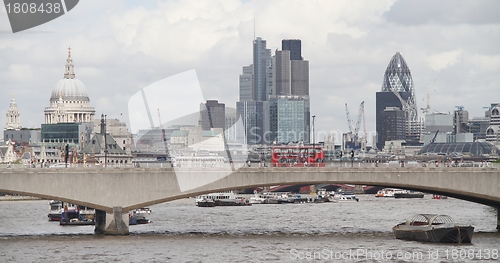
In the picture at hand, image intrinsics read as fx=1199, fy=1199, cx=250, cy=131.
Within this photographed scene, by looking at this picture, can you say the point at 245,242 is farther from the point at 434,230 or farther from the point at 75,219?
the point at 75,219

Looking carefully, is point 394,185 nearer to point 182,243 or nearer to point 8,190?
point 182,243

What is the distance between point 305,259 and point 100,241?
66.7 feet

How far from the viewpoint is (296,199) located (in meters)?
192

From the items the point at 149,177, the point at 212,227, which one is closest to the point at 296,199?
the point at 212,227

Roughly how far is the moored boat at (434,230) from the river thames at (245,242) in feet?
4.02

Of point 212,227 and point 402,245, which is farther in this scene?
point 212,227

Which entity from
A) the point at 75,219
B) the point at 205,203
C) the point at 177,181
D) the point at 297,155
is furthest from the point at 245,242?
the point at 205,203

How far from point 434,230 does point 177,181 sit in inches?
891

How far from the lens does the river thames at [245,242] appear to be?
273 feet

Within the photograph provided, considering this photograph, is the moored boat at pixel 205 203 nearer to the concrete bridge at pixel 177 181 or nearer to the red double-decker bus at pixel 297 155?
the red double-decker bus at pixel 297 155

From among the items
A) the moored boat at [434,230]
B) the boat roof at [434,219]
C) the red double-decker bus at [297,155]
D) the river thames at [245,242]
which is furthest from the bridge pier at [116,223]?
the red double-decker bus at [297,155]

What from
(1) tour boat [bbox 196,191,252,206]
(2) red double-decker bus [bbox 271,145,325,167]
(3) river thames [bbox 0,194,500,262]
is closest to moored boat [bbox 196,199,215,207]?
(1) tour boat [bbox 196,191,252,206]

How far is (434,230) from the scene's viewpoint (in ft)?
306

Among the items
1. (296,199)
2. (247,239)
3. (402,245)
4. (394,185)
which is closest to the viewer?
(402,245)
